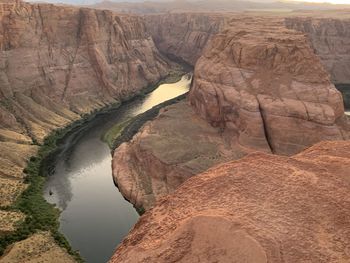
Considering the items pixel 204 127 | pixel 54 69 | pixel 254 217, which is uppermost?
pixel 254 217

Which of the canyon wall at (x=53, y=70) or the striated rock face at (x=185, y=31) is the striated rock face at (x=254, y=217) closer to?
the canyon wall at (x=53, y=70)

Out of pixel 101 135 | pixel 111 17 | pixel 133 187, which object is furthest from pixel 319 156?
pixel 111 17

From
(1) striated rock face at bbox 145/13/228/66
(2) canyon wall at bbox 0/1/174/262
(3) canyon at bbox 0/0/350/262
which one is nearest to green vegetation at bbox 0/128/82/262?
(3) canyon at bbox 0/0/350/262

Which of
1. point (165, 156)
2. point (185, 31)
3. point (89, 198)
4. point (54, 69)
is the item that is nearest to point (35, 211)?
point (89, 198)

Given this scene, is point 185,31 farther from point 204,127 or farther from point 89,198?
point 89,198

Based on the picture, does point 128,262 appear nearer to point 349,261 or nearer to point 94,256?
point 349,261

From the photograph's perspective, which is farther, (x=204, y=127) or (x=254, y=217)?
(x=204, y=127)
